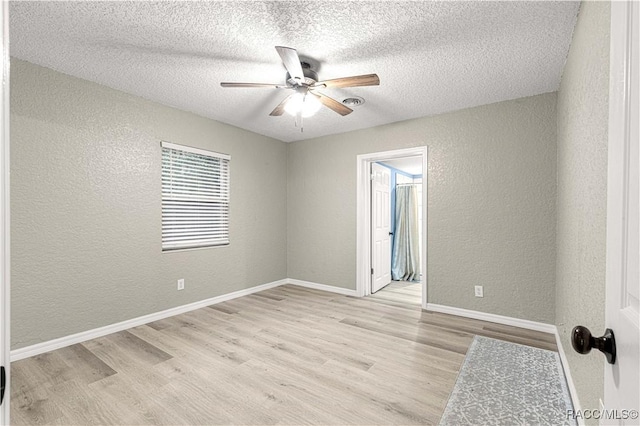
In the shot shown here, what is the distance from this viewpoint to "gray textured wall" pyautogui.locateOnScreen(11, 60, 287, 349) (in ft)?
7.66

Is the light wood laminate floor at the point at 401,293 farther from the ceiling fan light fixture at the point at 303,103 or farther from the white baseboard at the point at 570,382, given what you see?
the ceiling fan light fixture at the point at 303,103

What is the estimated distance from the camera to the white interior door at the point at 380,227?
430cm

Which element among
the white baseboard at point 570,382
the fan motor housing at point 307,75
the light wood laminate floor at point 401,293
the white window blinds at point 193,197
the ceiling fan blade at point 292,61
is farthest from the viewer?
the light wood laminate floor at point 401,293

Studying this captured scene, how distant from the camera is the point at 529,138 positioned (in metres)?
2.96

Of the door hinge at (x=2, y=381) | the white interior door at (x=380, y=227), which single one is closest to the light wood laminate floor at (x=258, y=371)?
the white interior door at (x=380, y=227)

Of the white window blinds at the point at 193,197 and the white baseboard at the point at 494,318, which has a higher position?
the white window blinds at the point at 193,197

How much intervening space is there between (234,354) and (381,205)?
3.01 m

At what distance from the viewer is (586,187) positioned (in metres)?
1.55

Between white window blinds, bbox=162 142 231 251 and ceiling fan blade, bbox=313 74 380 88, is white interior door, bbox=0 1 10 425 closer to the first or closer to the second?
ceiling fan blade, bbox=313 74 380 88

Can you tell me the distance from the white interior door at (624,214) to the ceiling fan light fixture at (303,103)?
2.02 m

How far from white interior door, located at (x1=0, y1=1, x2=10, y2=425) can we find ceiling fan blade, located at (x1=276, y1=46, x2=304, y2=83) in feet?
4.47

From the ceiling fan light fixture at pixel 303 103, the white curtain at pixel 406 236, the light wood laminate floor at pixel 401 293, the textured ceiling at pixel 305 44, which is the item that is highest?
the textured ceiling at pixel 305 44

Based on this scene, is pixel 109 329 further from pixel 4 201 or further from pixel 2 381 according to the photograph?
pixel 4 201

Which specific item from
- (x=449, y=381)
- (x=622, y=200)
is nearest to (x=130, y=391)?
(x=449, y=381)
